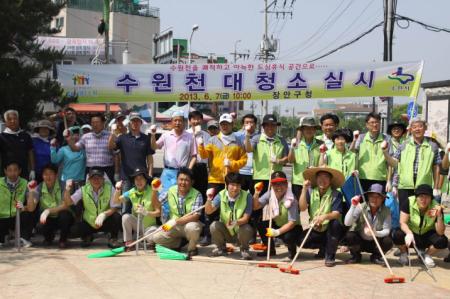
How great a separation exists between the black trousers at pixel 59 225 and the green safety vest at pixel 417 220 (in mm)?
4290

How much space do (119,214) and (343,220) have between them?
2893 millimetres

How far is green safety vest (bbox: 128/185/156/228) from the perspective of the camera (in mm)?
6742

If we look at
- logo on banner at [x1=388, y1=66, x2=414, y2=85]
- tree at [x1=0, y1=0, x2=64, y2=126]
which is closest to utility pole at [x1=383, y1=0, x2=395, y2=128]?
logo on banner at [x1=388, y1=66, x2=414, y2=85]

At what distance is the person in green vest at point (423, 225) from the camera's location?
6.08m

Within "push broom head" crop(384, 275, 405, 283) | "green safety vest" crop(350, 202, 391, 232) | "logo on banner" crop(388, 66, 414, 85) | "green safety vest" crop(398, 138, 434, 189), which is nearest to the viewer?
"push broom head" crop(384, 275, 405, 283)

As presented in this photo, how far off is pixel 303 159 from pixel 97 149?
2.85 meters

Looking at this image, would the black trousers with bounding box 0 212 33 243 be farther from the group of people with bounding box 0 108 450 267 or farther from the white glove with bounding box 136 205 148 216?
the white glove with bounding box 136 205 148 216

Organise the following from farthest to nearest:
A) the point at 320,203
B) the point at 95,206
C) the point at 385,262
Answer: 1. the point at 95,206
2. the point at 320,203
3. the point at 385,262

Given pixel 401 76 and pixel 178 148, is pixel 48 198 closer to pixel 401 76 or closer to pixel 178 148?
pixel 178 148

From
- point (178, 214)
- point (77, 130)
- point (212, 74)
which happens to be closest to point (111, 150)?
point (77, 130)

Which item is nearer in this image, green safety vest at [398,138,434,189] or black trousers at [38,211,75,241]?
green safety vest at [398,138,434,189]

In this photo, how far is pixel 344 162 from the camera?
22.1ft

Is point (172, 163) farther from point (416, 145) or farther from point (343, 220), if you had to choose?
point (416, 145)

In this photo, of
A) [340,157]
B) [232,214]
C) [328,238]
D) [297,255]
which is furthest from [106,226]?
[340,157]
